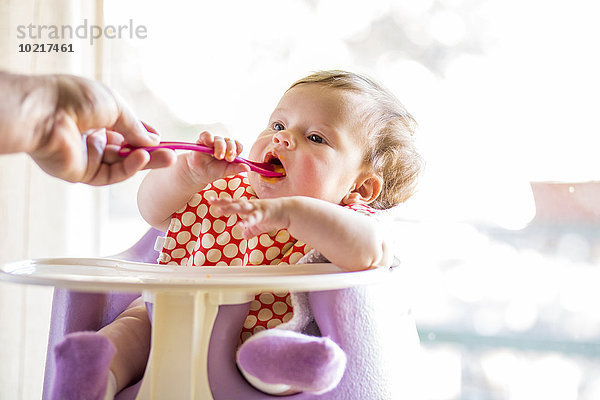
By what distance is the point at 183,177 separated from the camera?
0.98 metres

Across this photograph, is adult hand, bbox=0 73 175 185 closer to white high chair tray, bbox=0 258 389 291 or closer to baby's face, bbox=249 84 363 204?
white high chair tray, bbox=0 258 389 291

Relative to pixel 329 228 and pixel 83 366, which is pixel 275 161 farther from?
pixel 83 366

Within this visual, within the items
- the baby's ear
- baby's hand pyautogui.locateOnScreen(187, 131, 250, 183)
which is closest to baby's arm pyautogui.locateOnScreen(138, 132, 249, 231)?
baby's hand pyautogui.locateOnScreen(187, 131, 250, 183)

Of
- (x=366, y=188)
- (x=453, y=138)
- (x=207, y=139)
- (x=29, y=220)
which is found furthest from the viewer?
(x=453, y=138)

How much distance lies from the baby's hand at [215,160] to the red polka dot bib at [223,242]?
102 millimetres

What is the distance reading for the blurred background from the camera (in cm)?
148

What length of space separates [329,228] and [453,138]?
2.88 ft

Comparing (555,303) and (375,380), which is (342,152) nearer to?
(375,380)

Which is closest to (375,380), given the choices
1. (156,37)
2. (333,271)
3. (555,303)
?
(333,271)

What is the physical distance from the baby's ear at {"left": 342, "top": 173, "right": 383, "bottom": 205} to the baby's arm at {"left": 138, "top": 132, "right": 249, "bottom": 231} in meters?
0.23

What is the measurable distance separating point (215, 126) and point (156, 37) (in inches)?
11.8

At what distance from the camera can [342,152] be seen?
100cm

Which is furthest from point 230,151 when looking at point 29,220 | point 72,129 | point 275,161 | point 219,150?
point 29,220

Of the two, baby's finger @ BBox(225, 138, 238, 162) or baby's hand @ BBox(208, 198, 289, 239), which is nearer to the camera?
baby's hand @ BBox(208, 198, 289, 239)
